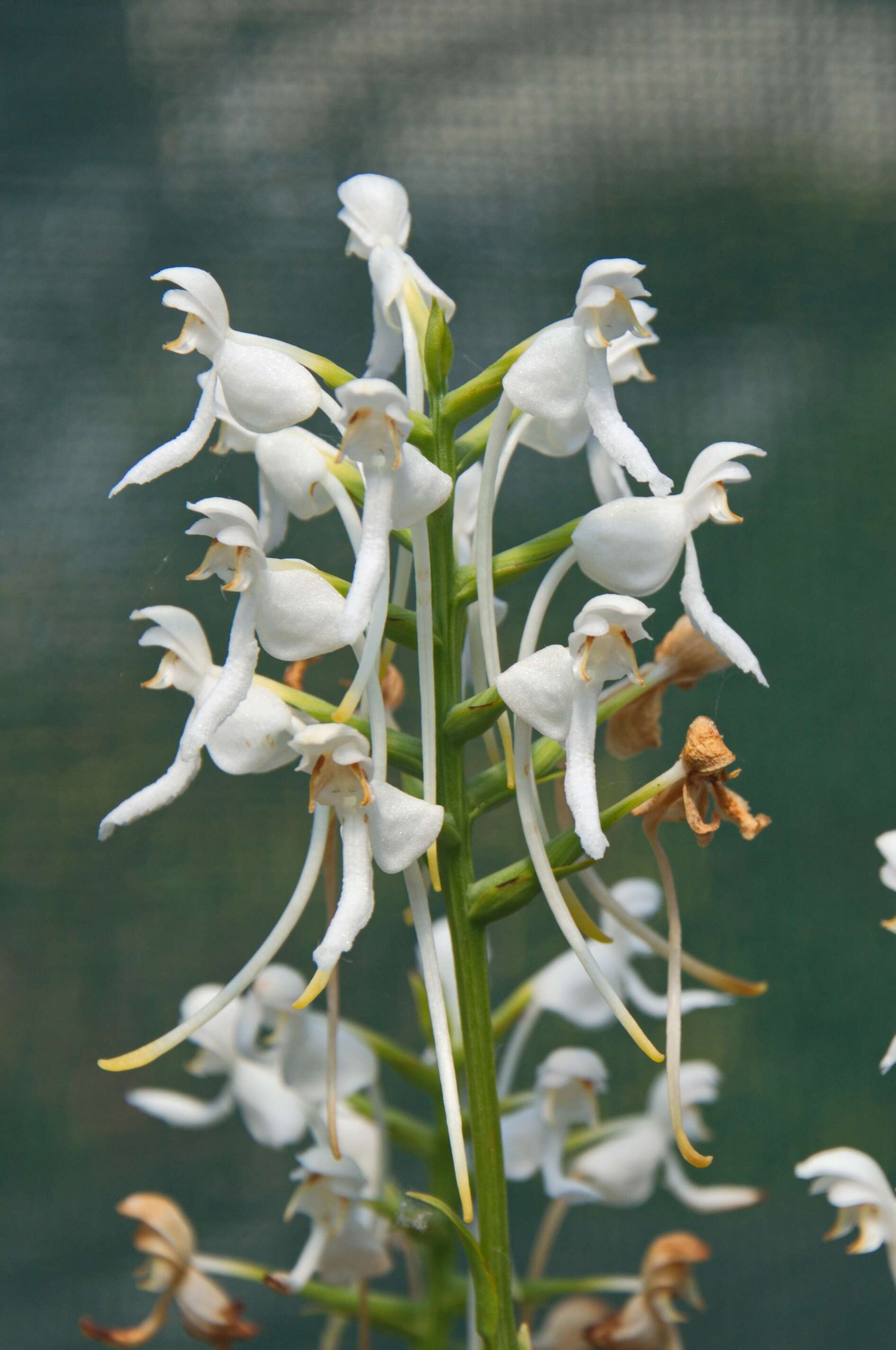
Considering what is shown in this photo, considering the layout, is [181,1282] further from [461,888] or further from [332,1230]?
[461,888]

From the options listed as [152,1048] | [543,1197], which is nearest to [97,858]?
[543,1197]

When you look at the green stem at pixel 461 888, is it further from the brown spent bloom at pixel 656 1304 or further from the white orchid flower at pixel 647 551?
the brown spent bloom at pixel 656 1304

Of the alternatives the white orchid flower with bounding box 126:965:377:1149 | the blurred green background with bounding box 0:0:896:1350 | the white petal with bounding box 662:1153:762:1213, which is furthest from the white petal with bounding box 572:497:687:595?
the blurred green background with bounding box 0:0:896:1350

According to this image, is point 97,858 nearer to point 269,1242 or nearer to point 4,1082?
point 4,1082

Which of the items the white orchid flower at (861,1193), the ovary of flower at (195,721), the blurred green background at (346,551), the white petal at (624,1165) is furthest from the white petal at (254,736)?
the blurred green background at (346,551)

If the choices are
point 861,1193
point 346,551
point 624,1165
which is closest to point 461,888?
point 861,1193
